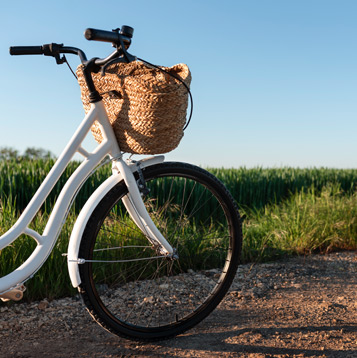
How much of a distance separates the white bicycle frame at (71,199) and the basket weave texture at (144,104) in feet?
0.31

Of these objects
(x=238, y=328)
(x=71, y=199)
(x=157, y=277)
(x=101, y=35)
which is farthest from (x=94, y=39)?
(x=157, y=277)

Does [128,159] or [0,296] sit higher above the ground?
[128,159]

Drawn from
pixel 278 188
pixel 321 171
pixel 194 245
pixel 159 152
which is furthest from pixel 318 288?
pixel 321 171

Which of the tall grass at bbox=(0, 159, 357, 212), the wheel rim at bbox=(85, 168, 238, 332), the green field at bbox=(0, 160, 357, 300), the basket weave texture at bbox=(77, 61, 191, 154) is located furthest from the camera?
the tall grass at bbox=(0, 159, 357, 212)

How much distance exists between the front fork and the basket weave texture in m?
0.13

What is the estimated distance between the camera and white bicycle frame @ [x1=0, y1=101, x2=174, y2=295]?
2537mm

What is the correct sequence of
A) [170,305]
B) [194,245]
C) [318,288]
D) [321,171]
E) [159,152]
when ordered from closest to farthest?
[159,152], [170,305], [318,288], [194,245], [321,171]

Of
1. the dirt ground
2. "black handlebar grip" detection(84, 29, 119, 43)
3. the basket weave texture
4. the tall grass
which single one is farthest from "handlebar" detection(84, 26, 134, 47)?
the tall grass

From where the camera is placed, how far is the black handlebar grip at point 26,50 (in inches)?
102

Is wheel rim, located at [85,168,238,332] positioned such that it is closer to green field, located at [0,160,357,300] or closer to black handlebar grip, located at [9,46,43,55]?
green field, located at [0,160,357,300]

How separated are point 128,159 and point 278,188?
24.0ft

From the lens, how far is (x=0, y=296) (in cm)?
254

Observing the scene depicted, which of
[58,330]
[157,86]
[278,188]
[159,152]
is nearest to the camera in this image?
[157,86]

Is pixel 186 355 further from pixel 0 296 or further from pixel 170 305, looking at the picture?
pixel 0 296
